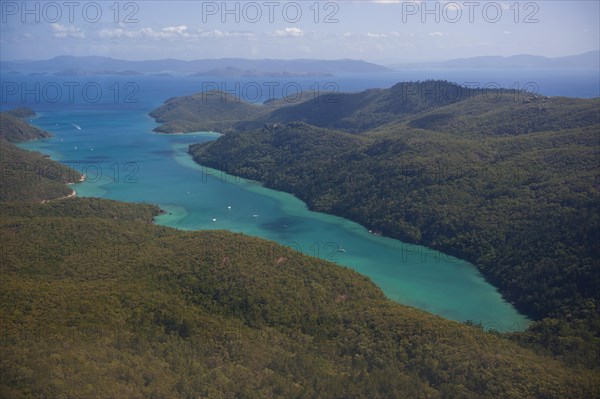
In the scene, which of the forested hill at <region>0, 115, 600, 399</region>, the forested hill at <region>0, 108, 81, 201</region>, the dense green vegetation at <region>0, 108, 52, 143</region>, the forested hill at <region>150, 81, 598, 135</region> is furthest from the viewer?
the dense green vegetation at <region>0, 108, 52, 143</region>

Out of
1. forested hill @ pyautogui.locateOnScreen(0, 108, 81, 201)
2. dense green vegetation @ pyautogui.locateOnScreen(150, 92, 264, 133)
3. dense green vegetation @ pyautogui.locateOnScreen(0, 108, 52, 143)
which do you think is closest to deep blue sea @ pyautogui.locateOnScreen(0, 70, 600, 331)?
dense green vegetation @ pyautogui.locateOnScreen(0, 108, 52, 143)

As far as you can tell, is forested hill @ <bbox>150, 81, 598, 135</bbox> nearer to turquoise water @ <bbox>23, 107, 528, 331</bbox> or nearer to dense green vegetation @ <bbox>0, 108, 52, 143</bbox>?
turquoise water @ <bbox>23, 107, 528, 331</bbox>

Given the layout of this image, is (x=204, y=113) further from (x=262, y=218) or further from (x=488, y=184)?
(x=488, y=184)

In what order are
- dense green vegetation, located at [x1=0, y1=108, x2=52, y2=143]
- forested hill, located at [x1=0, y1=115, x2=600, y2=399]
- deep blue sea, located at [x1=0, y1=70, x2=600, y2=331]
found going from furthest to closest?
dense green vegetation, located at [x1=0, y1=108, x2=52, y2=143]
deep blue sea, located at [x1=0, y1=70, x2=600, y2=331]
forested hill, located at [x1=0, y1=115, x2=600, y2=399]

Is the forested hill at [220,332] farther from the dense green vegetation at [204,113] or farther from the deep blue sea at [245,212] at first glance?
the dense green vegetation at [204,113]

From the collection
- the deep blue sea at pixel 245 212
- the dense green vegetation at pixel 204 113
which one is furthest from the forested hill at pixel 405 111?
the deep blue sea at pixel 245 212

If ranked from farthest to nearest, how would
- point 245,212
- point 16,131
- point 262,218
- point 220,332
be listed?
point 16,131, point 245,212, point 262,218, point 220,332

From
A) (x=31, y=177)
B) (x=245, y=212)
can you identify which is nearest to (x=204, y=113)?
(x=31, y=177)
